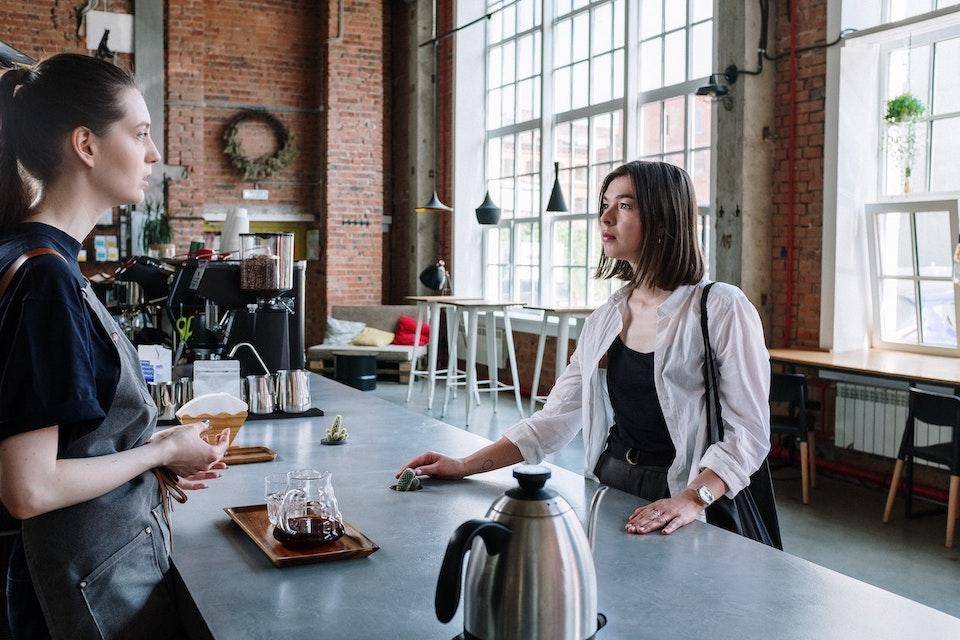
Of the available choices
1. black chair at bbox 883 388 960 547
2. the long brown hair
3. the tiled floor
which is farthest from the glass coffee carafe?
black chair at bbox 883 388 960 547

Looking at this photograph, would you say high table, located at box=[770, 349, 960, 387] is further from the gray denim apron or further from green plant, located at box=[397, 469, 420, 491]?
the gray denim apron

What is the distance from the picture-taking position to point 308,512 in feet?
5.23

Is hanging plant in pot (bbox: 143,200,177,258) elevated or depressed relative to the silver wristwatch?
elevated

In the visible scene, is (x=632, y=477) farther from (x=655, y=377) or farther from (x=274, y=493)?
(x=274, y=493)

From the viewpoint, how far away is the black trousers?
204cm

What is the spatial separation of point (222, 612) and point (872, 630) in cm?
95

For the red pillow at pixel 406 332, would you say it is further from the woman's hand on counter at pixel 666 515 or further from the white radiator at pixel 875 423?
the woman's hand on counter at pixel 666 515

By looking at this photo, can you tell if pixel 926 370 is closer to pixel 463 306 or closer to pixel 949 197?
pixel 949 197

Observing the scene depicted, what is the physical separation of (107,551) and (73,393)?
1.00 feet

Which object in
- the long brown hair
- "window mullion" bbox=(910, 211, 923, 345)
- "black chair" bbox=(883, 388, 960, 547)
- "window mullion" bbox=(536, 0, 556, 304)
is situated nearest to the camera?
the long brown hair

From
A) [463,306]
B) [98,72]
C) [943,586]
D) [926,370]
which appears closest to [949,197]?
[926,370]

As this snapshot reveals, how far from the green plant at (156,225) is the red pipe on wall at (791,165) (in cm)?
680

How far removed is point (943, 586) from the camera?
3787 mm

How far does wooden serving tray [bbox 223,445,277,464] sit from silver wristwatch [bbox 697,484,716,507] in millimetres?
1096
